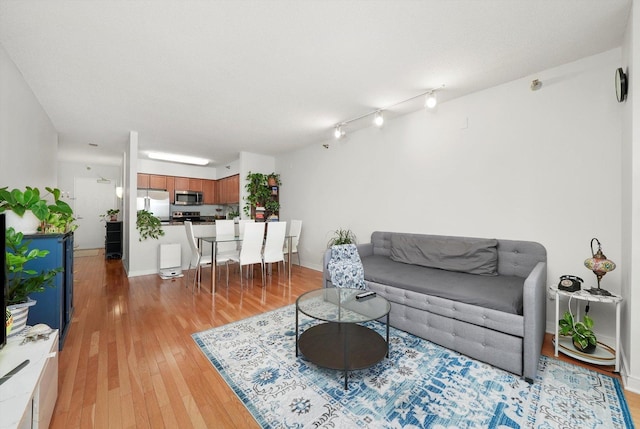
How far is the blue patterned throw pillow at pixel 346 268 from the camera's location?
291 cm

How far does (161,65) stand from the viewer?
2381 millimetres

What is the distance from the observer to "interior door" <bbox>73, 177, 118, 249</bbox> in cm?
688

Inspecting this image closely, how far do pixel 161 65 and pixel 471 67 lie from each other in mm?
2935

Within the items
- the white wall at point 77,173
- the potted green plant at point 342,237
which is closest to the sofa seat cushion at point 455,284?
the potted green plant at point 342,237

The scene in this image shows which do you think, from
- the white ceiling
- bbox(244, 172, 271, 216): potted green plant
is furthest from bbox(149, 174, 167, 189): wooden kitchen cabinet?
the white ceiling

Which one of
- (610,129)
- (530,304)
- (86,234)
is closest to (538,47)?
(610,129)

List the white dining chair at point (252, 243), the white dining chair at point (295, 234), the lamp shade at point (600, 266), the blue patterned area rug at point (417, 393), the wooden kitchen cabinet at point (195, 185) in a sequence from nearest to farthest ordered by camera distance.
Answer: the blue patterned area rug at point (417, 393) → the lamp shade at point (600, 266) → the white dining chair at point (252, 243) → the white dining chair at point (295, 234) → the wooden kitchen cabinet at point (195, 185)

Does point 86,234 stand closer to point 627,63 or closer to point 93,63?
point 93,63

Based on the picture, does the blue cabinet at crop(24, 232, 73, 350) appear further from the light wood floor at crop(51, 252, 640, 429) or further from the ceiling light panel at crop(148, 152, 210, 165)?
the ceiling light panel at crop(148, 152, 210, 165)

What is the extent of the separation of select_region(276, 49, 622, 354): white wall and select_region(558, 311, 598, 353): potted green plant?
355 millimetres

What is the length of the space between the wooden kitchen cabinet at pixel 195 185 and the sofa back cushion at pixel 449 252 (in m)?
5.97

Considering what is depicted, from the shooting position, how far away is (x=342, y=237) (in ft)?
14.5

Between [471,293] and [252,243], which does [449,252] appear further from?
[252,243]

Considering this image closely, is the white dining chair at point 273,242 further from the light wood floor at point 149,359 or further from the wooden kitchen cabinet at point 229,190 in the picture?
the wooden kitchen cabinet at point 229,190
